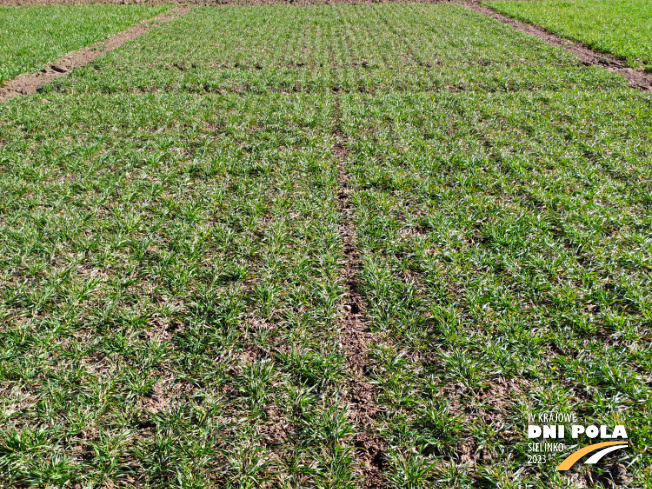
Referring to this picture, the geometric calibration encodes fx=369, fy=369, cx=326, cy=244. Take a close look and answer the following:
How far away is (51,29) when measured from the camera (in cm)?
1546

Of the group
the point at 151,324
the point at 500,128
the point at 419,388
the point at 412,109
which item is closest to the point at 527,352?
the point at 419,388

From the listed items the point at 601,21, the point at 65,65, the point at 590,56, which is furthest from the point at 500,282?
the point at 601,21

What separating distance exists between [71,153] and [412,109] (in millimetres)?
6897

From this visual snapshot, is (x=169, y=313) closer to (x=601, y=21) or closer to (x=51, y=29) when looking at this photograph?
(x=51, y=29)

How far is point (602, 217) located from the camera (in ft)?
15.6

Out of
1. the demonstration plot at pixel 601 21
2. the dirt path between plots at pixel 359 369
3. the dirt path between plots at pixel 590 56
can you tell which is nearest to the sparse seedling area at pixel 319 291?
the dirt path between plots at pixel 359 369

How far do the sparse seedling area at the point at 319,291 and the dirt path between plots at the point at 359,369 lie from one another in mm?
16

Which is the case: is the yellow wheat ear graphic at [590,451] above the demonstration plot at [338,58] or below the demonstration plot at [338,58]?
below

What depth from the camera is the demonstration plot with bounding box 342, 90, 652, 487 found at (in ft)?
9.01

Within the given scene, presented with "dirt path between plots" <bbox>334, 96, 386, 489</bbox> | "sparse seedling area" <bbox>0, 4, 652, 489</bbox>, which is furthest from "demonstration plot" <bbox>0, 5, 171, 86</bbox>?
"dirt path between plots" <bbox>334, 96, 386, 489</bbox>

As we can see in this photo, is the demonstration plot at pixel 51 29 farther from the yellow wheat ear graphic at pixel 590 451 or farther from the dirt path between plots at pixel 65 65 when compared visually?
the yellow wheat ear graphic at pixel 590 451

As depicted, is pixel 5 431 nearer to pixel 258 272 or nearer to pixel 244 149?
pixel 258 272

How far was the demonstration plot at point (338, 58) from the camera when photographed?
32.6ft

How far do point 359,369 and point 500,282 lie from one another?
6.09 feet
